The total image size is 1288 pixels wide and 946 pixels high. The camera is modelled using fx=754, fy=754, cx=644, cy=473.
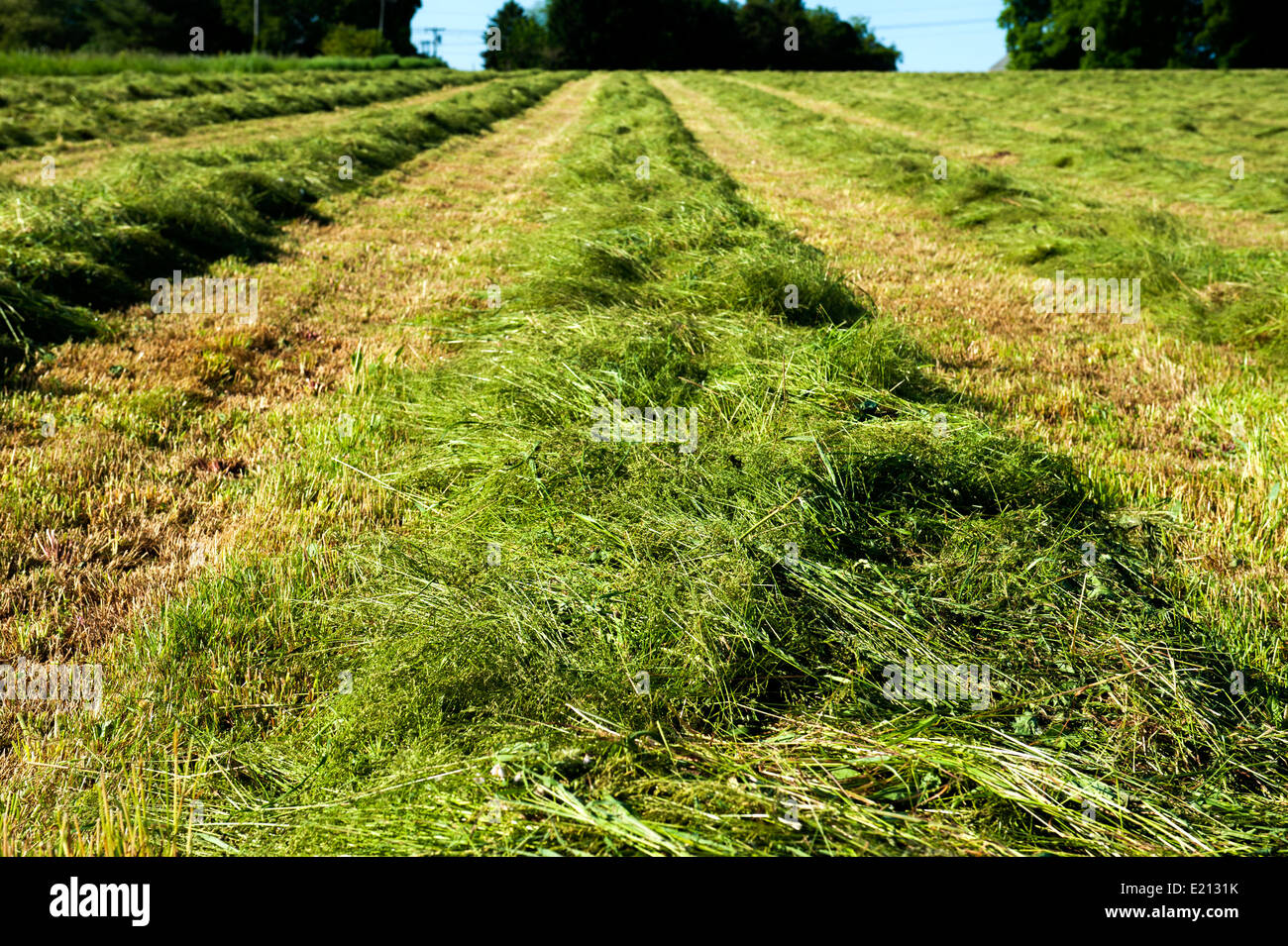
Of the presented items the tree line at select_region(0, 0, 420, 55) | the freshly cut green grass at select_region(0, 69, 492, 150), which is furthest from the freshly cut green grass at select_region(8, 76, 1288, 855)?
the tree line at select_region(0, 0, 420, 55)

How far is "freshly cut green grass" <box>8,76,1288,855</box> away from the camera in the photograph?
162 cm

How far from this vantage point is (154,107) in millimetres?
13992

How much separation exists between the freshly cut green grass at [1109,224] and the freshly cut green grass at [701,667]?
3357 millimetres

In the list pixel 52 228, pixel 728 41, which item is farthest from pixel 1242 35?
pixel 52 228

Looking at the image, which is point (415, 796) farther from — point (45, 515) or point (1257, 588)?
point (1257, 588)

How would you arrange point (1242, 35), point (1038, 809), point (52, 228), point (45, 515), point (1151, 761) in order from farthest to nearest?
point (1242, 35), point (52, 228), point (45, 515), point (1151, 761), point (1038, 809)

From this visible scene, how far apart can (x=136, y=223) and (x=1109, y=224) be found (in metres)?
8.89

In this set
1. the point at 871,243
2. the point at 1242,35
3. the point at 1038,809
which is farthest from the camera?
the point at 1242,35

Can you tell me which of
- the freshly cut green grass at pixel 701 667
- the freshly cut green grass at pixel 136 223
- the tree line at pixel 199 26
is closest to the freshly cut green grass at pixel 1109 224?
the freshly cut green grass at pixel 701 667

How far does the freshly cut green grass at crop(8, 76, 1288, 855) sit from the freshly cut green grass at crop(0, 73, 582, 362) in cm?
246

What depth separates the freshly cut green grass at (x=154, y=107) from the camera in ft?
37.3

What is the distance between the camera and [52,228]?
17.2ft

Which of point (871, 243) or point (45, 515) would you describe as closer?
point (45, 515)
